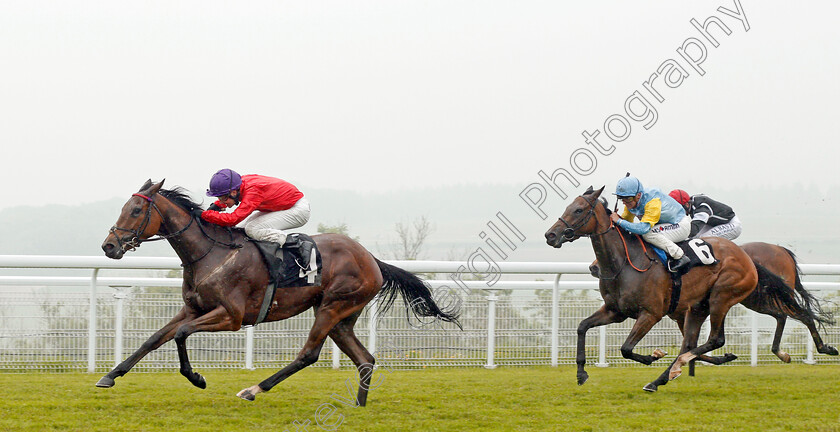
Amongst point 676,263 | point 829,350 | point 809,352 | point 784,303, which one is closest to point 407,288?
point 676,263

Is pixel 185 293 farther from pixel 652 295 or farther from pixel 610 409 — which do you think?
pixel 652 295

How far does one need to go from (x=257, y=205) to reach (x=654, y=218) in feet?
9.04

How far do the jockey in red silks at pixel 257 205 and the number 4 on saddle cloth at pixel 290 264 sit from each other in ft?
0.20

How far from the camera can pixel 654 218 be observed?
6.23 meters

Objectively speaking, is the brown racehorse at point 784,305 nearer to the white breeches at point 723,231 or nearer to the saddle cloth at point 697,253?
the white breeches at point 723,231

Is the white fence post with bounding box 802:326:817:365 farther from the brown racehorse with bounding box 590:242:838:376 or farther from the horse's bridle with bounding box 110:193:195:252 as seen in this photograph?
the horse's bridle with bounding box 110:193:195:252

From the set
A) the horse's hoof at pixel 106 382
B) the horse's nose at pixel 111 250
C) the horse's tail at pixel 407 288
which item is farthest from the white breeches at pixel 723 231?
the horse's hoof at pixel 106 382

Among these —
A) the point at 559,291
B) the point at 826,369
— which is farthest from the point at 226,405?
the point at 826,369

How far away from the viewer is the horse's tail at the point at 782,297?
7.05 meters

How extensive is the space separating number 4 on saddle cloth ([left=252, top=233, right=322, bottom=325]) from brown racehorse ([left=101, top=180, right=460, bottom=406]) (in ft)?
0.12

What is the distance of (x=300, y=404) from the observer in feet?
17.8

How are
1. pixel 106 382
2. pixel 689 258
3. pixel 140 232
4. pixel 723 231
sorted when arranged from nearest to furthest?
pixel 106 382, pixel 140 232, pixel 689 258, pixel 723 231

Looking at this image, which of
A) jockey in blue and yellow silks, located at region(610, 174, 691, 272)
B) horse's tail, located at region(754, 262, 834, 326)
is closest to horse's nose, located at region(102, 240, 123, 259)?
jockey in blue and yellow silks, located at region(610, 174, 691, 272)

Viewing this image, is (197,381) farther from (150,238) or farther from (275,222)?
(275,222)
